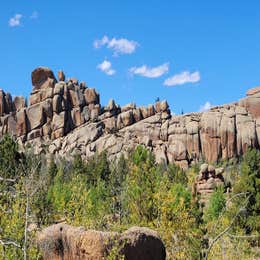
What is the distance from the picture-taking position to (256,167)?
32188 millimetres

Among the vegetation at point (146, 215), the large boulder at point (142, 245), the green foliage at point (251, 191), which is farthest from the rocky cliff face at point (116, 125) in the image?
the large boulder at point (142, 245)

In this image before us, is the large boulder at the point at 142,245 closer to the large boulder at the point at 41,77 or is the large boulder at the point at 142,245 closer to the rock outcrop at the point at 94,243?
the rock outcrop at the point at 94,243

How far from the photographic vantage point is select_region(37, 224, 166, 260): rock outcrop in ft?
43.3

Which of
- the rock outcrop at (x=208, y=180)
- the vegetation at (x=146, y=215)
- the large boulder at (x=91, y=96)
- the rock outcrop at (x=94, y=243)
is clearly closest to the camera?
the vegetation at (x=146, y=215)

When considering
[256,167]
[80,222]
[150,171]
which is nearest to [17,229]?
[80,222]

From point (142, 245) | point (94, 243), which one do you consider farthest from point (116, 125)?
point (94, 243)

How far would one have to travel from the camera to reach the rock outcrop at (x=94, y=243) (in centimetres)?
1320

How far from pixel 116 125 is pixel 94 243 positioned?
101 m

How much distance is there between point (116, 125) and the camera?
115m

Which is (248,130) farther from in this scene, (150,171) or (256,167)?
(150,171)

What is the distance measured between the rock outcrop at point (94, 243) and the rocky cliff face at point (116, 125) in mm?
87383

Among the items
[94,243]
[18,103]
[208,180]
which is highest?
[18,103]

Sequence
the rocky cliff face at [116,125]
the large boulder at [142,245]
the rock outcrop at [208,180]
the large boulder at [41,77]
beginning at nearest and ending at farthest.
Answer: the large boulder at [142,245]
the rock outcrop at [208,180]
the rocky cliff face at [116,125]
the large boulder at [41,77]

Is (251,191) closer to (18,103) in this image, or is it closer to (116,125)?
(116,125)
